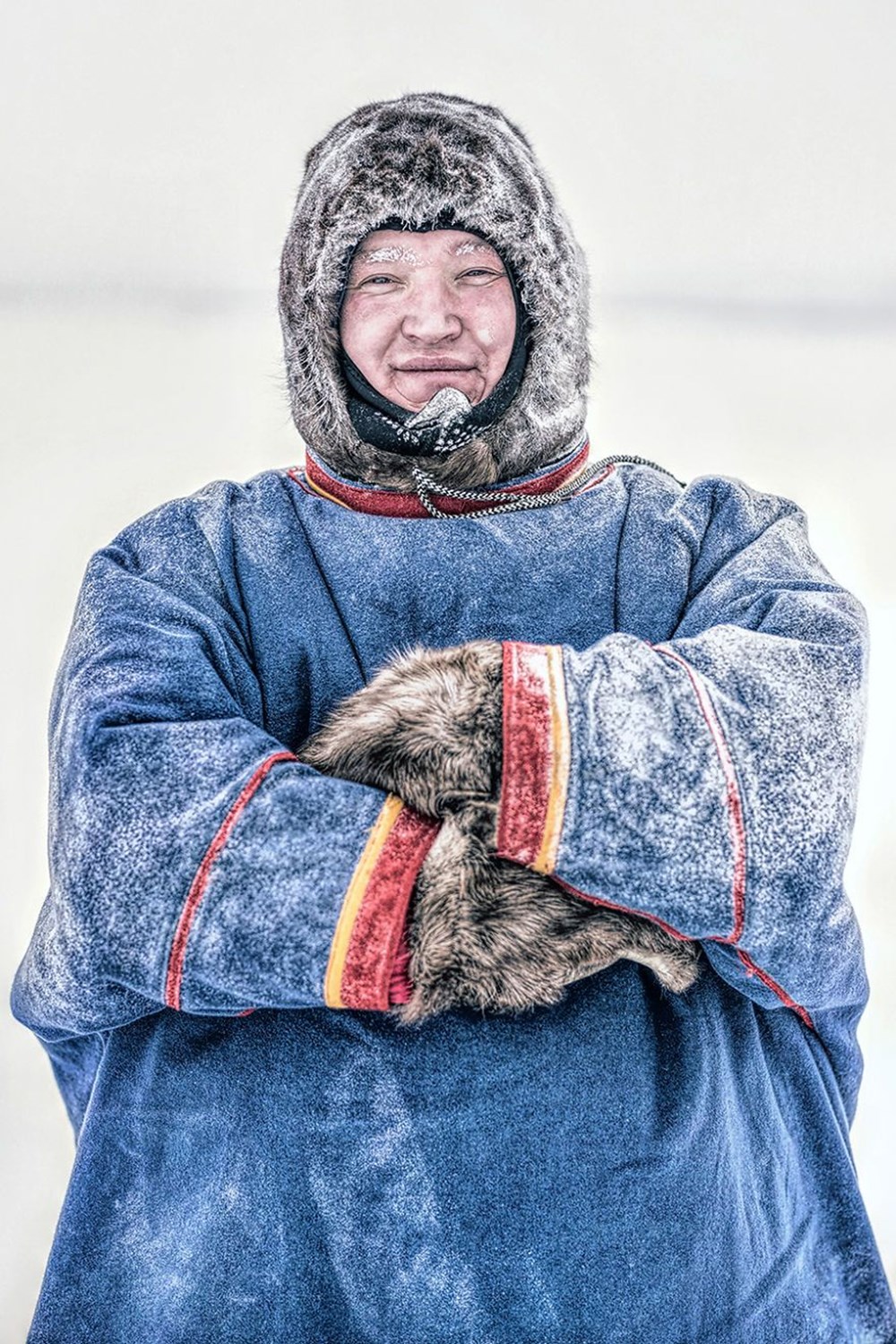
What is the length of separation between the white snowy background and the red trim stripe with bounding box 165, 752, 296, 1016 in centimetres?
A: 99

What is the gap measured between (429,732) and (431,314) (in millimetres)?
449

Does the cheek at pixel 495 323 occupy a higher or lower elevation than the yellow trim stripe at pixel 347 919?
higher

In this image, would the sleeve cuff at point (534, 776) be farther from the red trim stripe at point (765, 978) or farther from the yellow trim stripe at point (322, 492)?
the yellow trim stripe at point (322, 492)

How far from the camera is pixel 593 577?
1.14m

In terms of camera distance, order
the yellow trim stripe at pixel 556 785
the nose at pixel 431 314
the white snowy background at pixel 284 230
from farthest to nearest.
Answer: the white snowy background at pixel 284 230, the nose at pixel 431 314, the yellow trim stripe at pixel 556 785

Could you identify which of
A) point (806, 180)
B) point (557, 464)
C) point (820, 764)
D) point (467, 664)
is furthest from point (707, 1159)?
point (806, 180)

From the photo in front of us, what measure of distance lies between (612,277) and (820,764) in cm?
125

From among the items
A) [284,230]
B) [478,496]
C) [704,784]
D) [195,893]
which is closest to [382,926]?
[195,893]

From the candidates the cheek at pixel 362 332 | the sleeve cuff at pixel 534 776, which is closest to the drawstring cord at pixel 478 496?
the cheek at pixel 362 332

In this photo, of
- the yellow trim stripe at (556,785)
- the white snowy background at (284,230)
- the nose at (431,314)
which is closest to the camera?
the yellow trim stripe at (556,785)

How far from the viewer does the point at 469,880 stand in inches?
34.6

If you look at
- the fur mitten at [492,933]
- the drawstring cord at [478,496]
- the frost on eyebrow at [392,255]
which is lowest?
the fur mitten at [492,933]

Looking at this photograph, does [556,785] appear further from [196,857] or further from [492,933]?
[196,857]

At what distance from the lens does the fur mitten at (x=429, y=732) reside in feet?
2.88
